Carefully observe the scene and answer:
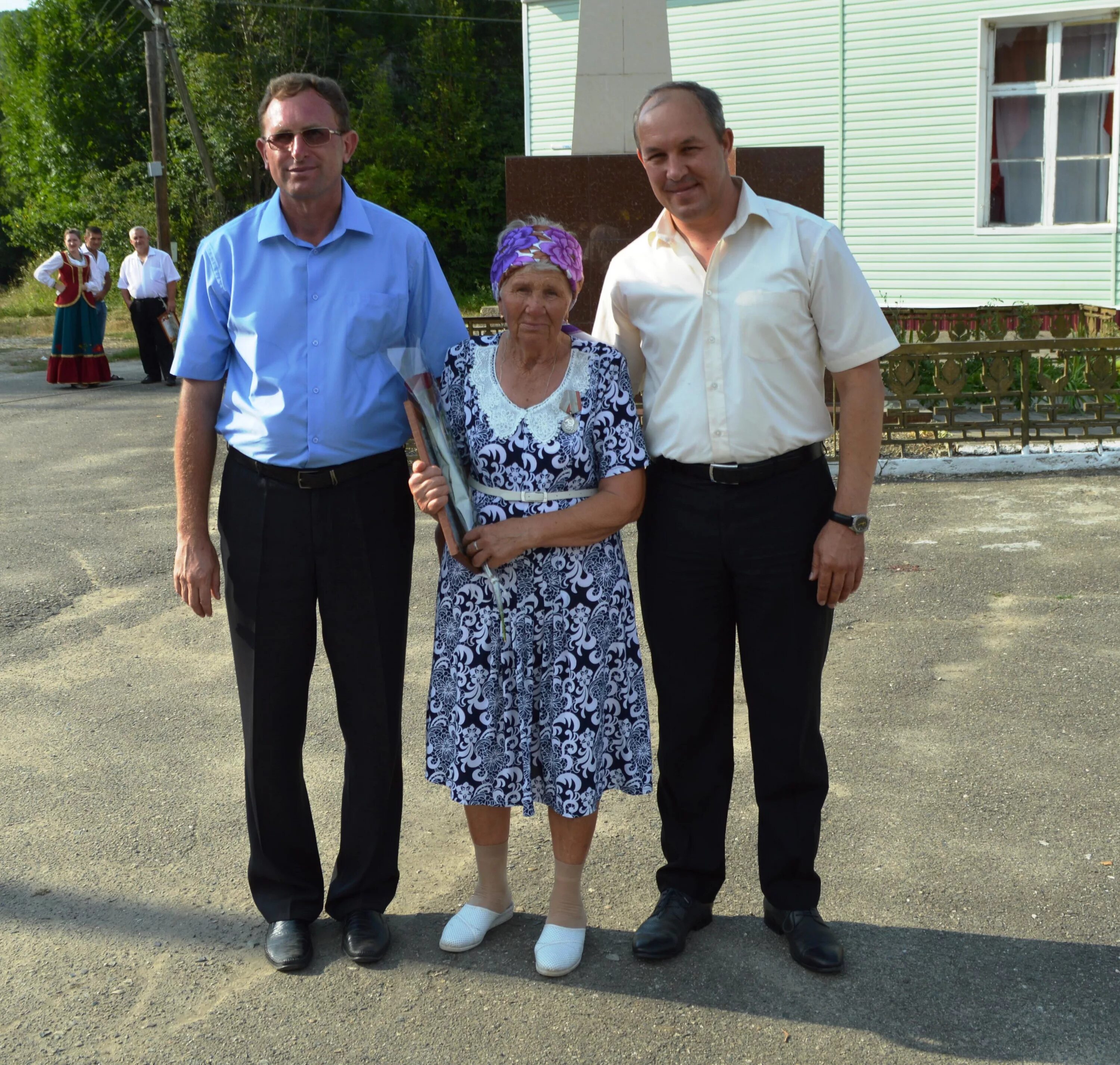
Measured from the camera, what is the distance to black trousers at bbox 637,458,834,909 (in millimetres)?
3023

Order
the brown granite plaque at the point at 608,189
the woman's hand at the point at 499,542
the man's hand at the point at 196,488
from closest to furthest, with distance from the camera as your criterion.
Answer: the woman's hand at the point at 499,542
the man's hand at the point at 196,488
the brown granite plaque at the point at 608,189

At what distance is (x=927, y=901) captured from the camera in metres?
3.35

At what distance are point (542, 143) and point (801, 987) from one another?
15.3 m

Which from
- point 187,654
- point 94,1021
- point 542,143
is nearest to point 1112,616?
point 187,654

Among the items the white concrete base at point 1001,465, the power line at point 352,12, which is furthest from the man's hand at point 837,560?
the power line at point 352,12

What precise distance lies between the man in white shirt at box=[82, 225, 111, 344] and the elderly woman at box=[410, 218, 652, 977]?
13196 mm

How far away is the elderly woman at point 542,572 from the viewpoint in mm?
2973

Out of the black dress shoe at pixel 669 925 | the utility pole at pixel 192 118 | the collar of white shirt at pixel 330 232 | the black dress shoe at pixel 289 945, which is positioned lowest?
the black dress shoe at pixel 289 945

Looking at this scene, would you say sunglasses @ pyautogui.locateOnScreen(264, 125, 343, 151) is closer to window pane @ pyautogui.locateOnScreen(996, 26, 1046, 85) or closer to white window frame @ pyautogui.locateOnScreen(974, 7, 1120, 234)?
white window frame @ pyautogui.locateOnScreen(974, 7, 1120, 234)

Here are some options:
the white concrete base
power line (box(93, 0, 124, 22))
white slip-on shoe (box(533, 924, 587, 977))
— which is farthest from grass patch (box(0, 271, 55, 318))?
white slip-on shoe (box(533, 924, 587, 977))

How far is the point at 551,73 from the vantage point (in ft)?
54.3

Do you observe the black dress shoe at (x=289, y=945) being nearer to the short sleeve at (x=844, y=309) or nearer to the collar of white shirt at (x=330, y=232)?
the collar of white shirt at (x=330, y=232)

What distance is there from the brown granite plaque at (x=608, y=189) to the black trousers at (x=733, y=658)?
5363mm

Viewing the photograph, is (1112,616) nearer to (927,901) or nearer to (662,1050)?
(927,901)
